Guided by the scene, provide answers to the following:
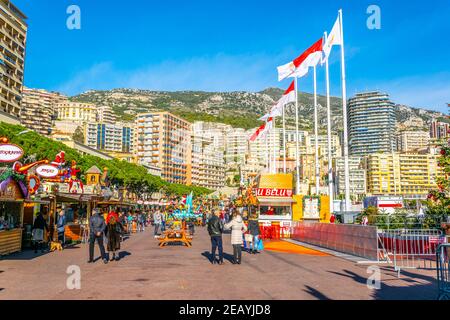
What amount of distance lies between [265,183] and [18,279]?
20964 millimetres

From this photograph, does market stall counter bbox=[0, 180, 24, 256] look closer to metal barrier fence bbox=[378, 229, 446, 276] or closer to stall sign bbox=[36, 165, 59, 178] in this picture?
stall sign bbox=[36, 165, 59, 178]

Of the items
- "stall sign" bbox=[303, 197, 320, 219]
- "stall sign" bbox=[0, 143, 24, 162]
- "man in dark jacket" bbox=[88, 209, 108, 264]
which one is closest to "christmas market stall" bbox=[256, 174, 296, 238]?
"stall sign" bbox=[303, 197, 320, 219]

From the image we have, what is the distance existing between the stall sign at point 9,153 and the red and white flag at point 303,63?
20568 mm

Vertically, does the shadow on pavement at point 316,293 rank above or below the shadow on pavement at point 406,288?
above

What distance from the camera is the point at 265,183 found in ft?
98.6

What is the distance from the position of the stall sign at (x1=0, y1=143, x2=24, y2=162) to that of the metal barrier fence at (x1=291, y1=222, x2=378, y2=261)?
Result: 13.0 meters

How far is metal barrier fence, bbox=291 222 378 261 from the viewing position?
1573cm

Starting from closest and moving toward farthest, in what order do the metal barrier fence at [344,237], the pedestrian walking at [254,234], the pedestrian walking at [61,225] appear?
the metal barrier fence at [344,237]
the pedestrian walking at [254,234]
the pedestrian walking at [61,225]

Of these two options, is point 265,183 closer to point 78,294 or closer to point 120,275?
point 120,275

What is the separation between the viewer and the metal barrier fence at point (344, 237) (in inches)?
619

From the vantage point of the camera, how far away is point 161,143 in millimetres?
157375

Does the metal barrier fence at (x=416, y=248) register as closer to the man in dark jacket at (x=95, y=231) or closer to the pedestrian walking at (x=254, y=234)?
the pedestrian walking at (x=254, y=234)

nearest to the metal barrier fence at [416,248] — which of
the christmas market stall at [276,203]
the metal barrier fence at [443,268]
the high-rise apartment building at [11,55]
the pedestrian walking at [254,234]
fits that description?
the pedestrian walking at [254,234]

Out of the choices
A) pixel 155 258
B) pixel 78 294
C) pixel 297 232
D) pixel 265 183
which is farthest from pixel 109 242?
pixel 265 183
